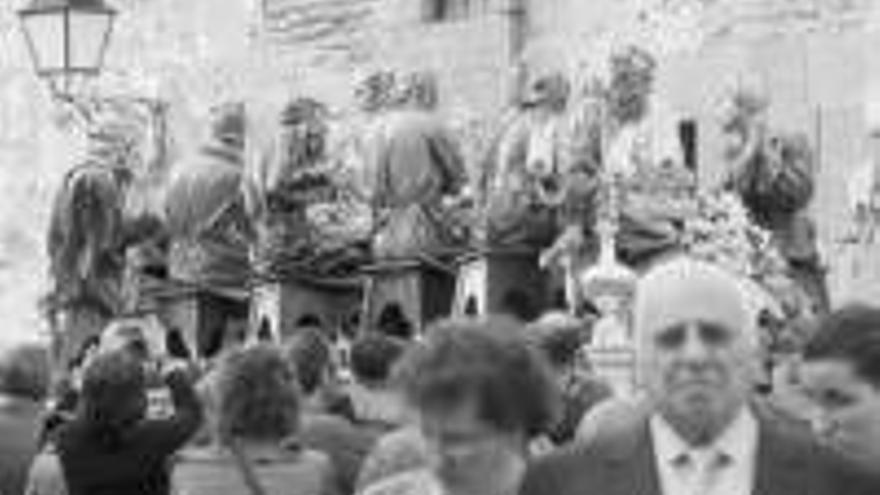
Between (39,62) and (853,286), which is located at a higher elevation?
(39,62)

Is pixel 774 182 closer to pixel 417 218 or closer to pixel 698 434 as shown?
pixel 417 218

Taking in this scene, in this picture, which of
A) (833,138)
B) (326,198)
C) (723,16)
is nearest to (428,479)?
(326,198)

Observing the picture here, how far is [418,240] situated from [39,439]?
957 cm

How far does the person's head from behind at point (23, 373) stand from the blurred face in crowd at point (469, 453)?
417 cm

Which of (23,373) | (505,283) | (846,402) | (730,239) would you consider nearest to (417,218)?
(505,283)

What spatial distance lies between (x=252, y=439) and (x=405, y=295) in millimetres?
11512

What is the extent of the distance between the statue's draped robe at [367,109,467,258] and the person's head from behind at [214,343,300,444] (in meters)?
11.6

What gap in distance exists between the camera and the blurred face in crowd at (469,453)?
6.69 metres

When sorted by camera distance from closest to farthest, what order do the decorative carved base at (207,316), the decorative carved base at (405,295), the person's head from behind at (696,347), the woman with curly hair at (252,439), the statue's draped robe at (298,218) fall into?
1. the person's head from behind at (696,347)
2. the woman with curly hair at (252,439)
3. the decorative carved base at (405,295)
4. the statue's draped robe at (298,218)
5. the decorative carved base at (207,316)

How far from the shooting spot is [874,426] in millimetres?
7133

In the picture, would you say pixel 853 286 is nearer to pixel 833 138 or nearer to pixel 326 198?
pixel 833 138

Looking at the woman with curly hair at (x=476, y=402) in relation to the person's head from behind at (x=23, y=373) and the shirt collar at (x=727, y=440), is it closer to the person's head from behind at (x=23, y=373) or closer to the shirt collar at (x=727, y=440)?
the shirt collar at (x=727, y=440)

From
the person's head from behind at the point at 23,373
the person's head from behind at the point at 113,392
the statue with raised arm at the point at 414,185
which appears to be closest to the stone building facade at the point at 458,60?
the statue with raised arm at the point at 414,185

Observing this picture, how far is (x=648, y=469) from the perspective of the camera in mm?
6461
